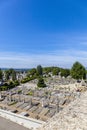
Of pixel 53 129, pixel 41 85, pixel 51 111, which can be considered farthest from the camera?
pixel 41 85

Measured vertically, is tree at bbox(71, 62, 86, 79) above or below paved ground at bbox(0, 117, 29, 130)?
above

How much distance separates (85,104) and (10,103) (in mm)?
11488

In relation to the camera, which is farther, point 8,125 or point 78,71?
point 78,71

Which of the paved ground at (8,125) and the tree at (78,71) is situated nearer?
the paved ground at (8,125)

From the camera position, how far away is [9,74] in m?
41.0

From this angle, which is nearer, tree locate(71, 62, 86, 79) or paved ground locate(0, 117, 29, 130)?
paved ground locate(0, 117, 29, 130)

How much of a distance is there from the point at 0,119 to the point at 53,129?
5961 millimetres

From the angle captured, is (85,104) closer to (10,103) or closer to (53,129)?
(53,129)

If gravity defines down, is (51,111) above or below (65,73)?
below

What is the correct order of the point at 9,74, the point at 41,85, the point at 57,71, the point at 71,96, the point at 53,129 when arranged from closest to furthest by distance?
the point at 53,129
the point at 71,96
the point at 41,85
the point at 9,74
the point at 57,71

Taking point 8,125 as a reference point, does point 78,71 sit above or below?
above

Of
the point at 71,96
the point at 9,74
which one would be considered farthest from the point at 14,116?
the point at 9,74

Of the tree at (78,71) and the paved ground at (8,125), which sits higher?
the tree at (78,71)

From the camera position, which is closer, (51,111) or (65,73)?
(51,111)
